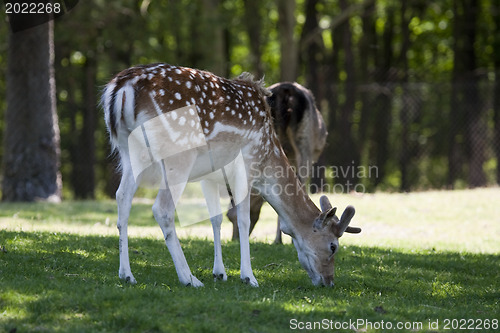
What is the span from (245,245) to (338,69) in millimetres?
21081

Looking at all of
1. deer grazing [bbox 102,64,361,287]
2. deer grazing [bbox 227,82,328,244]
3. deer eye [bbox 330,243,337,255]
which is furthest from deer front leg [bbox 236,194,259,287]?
deer grazing [bbox 227,82,328,244]

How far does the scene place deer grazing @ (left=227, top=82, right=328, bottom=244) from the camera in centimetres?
879

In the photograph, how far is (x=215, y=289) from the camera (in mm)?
5750

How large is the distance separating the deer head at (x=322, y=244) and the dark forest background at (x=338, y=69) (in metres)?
8.76

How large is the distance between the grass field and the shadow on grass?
0.04 feet

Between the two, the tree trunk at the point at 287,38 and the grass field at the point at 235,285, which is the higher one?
the tree trunk at the point at 287,38

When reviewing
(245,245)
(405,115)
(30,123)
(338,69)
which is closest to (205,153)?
(245,245)

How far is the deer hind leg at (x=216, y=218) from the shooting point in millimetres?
6465

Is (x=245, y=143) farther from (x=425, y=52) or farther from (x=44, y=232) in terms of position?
(x=425, y=52)

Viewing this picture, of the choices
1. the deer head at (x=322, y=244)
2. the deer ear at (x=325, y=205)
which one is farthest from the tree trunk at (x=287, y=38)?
the deer head at (x=322, y=244)

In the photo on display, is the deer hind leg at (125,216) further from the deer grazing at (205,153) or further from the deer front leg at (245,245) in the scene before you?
the deer front leg at (245,245)

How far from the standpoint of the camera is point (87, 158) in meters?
18.8

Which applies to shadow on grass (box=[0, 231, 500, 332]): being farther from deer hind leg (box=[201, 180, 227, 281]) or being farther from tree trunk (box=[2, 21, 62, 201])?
tree trunk (box=[2, 21, 62, 201])

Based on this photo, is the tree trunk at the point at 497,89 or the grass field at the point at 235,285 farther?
the tree trunk at the point at 497,89
